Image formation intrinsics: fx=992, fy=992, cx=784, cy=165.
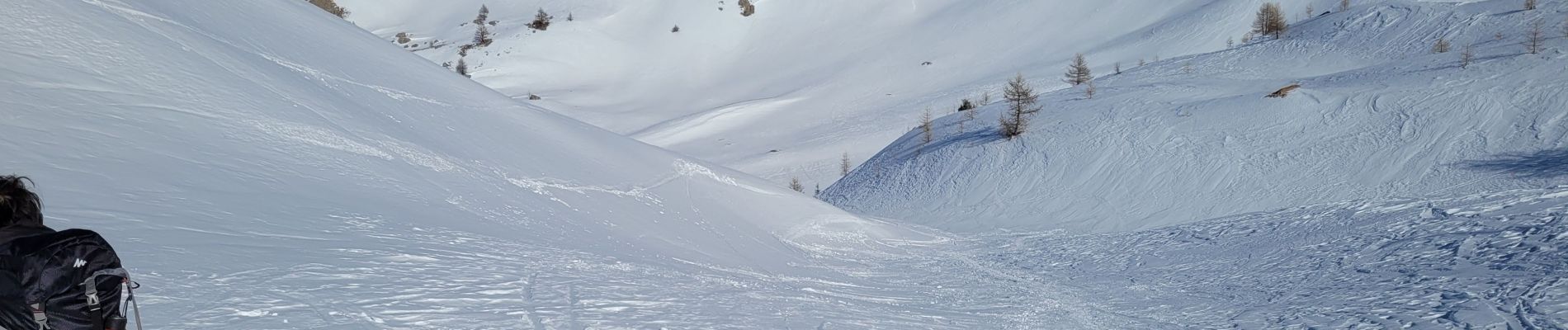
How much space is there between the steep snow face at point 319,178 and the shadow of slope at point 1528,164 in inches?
344

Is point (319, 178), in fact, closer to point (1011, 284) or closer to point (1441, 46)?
point (1011, 284)

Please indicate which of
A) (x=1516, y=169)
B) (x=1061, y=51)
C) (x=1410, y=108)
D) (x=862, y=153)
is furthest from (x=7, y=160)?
(x=1061, y=51)

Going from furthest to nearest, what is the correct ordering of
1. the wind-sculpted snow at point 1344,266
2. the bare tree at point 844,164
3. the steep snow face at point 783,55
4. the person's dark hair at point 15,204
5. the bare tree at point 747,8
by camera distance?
1. the bare tree at point 747,8
2. the steep snow face at point 783,55
3. the bare tree at point 844,164
4. the wind-sculpted snow at point 1344,266
5. the person's dark hair at point 15,204

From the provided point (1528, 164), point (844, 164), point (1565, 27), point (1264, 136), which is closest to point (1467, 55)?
point (1565, 27)

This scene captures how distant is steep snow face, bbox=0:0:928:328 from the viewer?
566 centimetres

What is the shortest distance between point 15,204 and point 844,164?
2403cm

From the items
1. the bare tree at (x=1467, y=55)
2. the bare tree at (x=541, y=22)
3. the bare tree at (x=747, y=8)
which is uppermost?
the bare tree at (x=747, y=8)

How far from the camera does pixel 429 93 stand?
13.4 meters

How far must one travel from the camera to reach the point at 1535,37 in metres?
17.8

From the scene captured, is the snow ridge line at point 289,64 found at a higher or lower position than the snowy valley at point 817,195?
higher

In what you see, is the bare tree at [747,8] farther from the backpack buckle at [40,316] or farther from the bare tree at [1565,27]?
the backpack buckle at [40,316]

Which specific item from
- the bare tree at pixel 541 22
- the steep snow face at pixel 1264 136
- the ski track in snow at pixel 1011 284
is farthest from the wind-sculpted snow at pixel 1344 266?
the bare tree at pixel 541 22

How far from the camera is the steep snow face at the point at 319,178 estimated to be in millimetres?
5656

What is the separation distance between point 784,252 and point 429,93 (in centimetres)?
531
